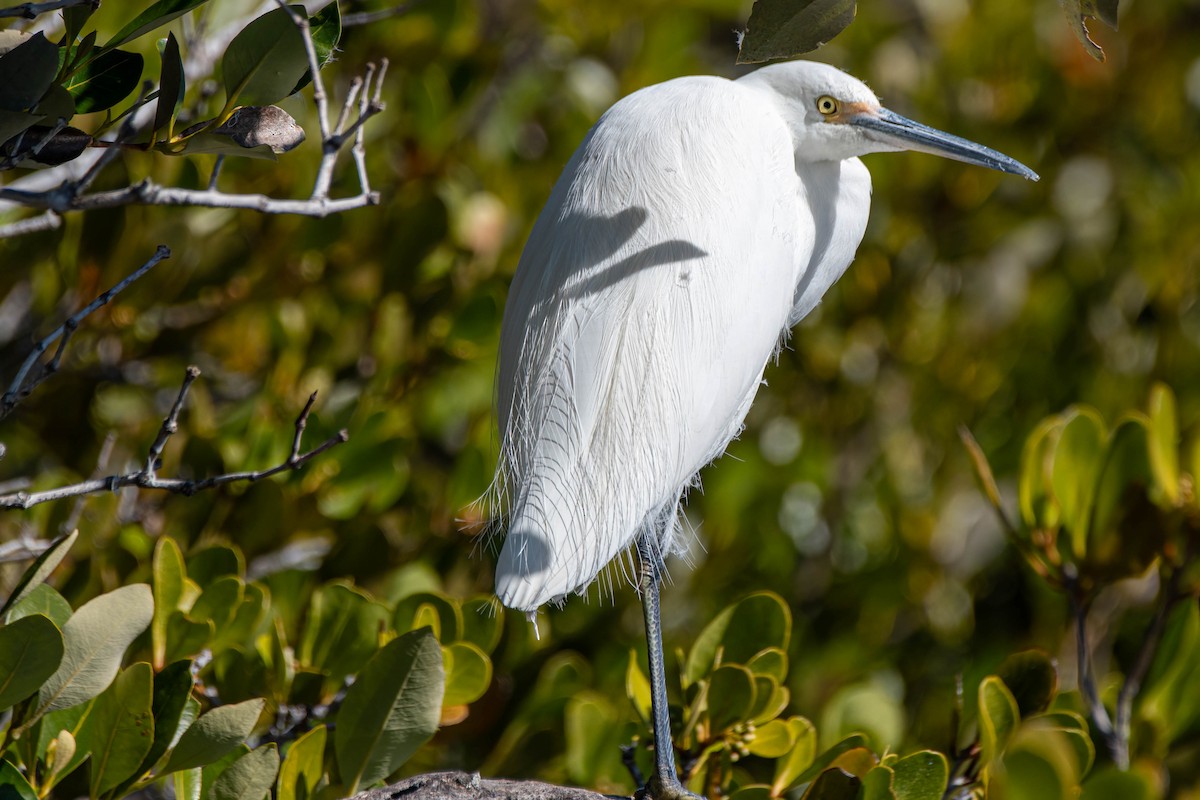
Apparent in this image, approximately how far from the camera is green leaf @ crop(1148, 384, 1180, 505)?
1.50 m

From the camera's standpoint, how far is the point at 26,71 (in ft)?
3.01

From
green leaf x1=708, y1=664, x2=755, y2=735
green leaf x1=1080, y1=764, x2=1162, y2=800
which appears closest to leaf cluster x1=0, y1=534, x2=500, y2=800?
green leaf x1=708, y1=664, x2=755, y2=735

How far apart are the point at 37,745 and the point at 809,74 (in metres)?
1.16

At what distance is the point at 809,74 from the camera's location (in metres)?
1.47

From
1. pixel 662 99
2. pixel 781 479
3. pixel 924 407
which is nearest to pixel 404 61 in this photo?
pixel 662 99

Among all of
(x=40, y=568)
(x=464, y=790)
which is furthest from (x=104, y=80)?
(x=464, y=790)

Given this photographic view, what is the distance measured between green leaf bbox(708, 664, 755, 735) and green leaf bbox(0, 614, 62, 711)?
2.17 feet

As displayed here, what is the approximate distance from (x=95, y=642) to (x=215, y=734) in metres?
0.14

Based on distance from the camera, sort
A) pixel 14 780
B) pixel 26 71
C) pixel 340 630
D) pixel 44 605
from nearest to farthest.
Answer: pixel 26 71
pixel 14 780
pixel 44 605
pixel 340 630

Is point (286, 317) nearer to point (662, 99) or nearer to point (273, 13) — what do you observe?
point (662, 99)

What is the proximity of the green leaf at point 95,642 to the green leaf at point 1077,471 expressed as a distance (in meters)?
1.12

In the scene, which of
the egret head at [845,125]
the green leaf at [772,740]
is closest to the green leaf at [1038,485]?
the egret head at [845,125]

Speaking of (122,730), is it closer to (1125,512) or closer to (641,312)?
(641,312)

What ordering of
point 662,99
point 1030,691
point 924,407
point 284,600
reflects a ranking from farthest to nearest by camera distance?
point 924,407 < point 284,600 < point 662,99 < point 1030,691
